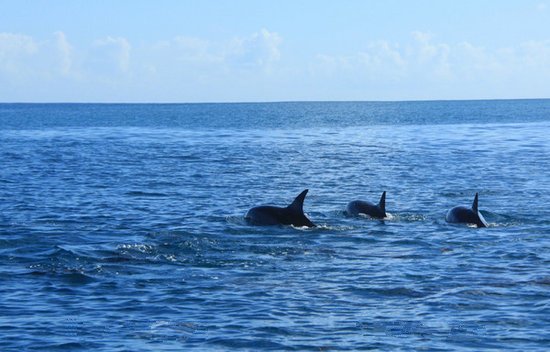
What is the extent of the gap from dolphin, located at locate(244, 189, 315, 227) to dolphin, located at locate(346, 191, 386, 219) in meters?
3.11

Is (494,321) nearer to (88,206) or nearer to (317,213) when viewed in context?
(317,213)

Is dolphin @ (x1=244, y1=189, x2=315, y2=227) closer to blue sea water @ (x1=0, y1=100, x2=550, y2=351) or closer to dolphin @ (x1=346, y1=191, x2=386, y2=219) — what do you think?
blue sea water @ (x1=0, y1=100, x2=550, y2=351)

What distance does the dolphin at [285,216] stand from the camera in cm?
2853

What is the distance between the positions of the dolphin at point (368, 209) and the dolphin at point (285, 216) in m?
3.11

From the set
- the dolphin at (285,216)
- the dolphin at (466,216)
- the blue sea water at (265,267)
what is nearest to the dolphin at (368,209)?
the blue sea water at (265,267)

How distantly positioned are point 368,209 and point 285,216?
381 cm

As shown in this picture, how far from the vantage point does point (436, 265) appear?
2266 cm

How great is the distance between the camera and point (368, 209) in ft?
103

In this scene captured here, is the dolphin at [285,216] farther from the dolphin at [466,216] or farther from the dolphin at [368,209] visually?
the dolphin at [466,216]

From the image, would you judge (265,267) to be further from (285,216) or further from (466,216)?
(466,216)

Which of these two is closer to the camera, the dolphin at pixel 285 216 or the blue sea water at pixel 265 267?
the blue sea water at pixel 265 267

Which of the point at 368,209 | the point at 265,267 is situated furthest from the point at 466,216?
the point at 265,267

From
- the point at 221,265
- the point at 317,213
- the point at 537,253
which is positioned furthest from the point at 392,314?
the point at 317,213

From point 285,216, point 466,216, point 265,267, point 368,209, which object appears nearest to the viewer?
point 265,267
